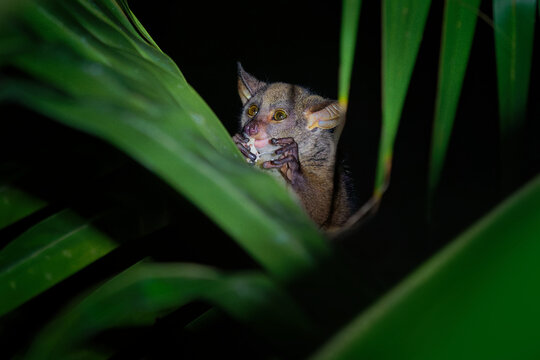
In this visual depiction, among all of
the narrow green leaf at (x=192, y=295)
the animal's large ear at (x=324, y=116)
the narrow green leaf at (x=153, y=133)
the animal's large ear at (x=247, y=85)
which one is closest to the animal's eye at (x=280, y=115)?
the animal's large ear at (x=324, y=116)

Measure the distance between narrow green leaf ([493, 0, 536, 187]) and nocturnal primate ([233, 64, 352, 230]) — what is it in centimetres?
109

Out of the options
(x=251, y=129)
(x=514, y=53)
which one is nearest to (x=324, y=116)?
(x=251, y=129)

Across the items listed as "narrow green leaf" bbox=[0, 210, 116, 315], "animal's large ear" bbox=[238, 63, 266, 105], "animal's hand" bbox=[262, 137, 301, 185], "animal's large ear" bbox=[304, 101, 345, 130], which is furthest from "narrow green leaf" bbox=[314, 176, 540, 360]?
"animal's large ear" bbox=[238, 63, 266, 105]

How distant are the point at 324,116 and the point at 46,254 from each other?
1528mm

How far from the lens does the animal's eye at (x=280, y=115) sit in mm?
2018

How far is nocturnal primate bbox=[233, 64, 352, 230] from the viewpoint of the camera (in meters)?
1.64

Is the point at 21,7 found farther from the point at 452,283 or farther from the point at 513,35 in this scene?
the point at 513,35

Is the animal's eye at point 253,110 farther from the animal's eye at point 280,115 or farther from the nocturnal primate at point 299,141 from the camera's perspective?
the animal's eye at point 280,115

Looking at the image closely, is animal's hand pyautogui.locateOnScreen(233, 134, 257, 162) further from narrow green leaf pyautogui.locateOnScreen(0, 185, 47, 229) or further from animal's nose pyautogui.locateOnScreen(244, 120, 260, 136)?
narrow green leaf pyautogui.locateOnScreen(0, 185, 47, 229)

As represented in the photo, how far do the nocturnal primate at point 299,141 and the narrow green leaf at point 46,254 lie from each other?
1014 millimetres

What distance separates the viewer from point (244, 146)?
170 centimetres

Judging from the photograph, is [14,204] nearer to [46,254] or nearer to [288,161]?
[46,254]

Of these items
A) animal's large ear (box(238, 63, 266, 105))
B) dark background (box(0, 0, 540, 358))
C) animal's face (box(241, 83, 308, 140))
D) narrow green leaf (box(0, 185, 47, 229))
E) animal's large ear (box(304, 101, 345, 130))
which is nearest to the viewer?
Answer: narrow green leaf (box(0, 185, 47, 229))

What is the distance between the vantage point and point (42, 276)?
0.51m
